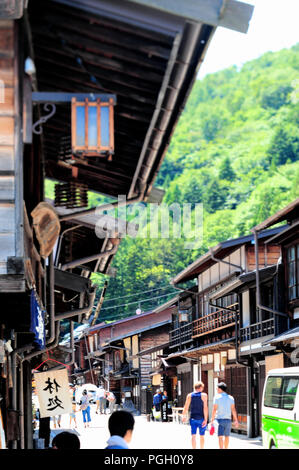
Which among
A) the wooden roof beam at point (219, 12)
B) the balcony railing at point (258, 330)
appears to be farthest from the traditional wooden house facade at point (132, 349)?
the wooden roof beam at point (219, 12)

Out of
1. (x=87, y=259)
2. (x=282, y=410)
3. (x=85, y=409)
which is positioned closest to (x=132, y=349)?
(x=85, y=409)

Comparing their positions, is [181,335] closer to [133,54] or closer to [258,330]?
[258,330]

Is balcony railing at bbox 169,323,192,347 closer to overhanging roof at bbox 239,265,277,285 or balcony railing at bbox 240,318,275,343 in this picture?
balcony railing at bbox 240,318,275,343

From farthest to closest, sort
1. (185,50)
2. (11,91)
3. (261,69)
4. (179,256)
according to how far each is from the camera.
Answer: (261,69) → (179,256) → (11,91) → (185,50)

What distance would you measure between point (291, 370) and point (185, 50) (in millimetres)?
8573

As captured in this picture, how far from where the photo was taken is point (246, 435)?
2955 centimetres

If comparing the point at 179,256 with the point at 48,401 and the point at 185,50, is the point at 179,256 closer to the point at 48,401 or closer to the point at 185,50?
the point at 48,401

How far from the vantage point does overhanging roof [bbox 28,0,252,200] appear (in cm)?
698

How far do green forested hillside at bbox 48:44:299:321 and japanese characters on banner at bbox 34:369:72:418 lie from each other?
5466 cm

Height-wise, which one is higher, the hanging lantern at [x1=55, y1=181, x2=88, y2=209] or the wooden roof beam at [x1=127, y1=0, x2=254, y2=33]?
the wooden roof beam at [x1=127, y1=0, x2=254, y2=33]

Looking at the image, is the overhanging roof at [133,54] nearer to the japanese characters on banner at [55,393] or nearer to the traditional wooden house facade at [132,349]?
the japanese characters on banner at [55,393]

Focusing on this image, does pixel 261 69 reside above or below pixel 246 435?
above

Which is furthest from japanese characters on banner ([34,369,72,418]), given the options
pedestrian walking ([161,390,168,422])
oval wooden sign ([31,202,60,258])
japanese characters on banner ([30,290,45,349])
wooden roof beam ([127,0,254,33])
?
pedestrian walking ([161,390,168,422])
